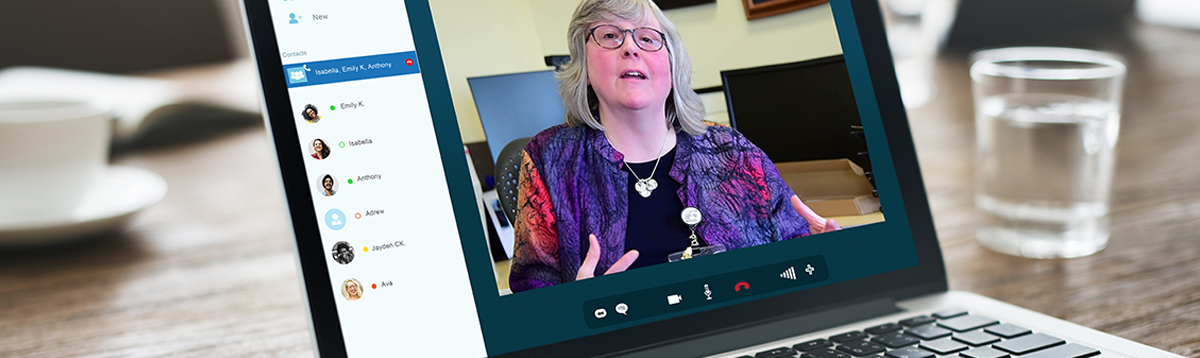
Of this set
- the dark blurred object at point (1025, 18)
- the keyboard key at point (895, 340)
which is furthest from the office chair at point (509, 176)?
the dark blurred object at point (1025, 18)

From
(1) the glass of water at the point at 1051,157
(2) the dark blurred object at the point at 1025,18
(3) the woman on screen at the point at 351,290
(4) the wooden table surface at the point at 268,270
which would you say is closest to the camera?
(3) the woman on screen at the point at 351,290

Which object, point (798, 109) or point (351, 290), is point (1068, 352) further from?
point (351, 290)

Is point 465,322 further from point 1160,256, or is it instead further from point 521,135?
point 1160,256

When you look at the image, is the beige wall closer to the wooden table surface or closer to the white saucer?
the wooden table surface

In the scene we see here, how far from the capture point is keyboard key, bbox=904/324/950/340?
380mm

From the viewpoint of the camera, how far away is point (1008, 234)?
1.95ft

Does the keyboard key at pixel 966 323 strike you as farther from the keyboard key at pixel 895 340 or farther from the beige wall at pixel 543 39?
the beige wall at pixel 543 39

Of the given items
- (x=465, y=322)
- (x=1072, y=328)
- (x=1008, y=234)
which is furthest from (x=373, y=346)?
(x=1008, y=234)

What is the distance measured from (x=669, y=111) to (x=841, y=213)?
119 mm

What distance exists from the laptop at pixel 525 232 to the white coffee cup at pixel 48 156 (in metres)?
0.35

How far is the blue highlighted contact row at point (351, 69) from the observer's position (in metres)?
0.35

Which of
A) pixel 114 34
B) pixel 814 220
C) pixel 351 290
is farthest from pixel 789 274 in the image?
pixel 114 34

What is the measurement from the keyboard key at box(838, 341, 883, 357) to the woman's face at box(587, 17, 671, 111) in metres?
0.16

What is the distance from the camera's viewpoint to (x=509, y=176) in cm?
37
